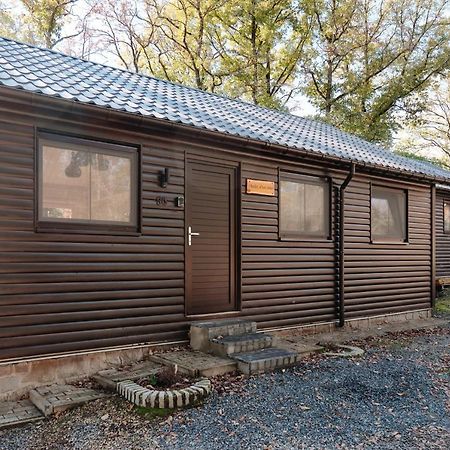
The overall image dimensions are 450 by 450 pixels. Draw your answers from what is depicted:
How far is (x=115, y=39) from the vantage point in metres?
20.1

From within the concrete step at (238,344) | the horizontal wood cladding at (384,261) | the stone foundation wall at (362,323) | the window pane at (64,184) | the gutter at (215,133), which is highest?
the gutter at (215,133)

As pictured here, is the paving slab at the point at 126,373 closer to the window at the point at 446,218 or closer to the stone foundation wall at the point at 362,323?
the stone foundation wall at the point at 362,323

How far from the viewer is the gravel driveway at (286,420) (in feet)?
10.2

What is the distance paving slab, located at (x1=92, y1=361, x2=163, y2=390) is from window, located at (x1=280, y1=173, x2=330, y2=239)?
2832 millimetres

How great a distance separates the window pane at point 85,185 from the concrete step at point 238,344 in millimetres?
1681

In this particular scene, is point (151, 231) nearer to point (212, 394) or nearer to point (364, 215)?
point (212, 394)

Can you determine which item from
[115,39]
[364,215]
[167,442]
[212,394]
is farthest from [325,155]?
[115,39]

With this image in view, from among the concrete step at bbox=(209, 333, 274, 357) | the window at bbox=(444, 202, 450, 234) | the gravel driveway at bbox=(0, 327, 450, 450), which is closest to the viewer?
the gravel driveway at bbox=(0, 327, 450, 450)

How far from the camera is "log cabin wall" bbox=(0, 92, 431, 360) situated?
4.10 meters

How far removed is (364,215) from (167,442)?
19.0ft

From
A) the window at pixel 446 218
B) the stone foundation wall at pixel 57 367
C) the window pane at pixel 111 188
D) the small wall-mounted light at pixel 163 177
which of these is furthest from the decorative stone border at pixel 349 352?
the window at pixel 446 218

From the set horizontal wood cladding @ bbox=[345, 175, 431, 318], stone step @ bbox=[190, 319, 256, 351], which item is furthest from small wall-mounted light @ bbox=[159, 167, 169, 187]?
horizontal wood cladding @ bbox=[345, 175, 431, 318]

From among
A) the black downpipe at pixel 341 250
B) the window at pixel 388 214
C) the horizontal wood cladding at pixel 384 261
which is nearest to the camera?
the black downpipe at pixel 341 250

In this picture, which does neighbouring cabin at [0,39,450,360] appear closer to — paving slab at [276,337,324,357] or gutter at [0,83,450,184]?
gutter at [0,83,450,184]
